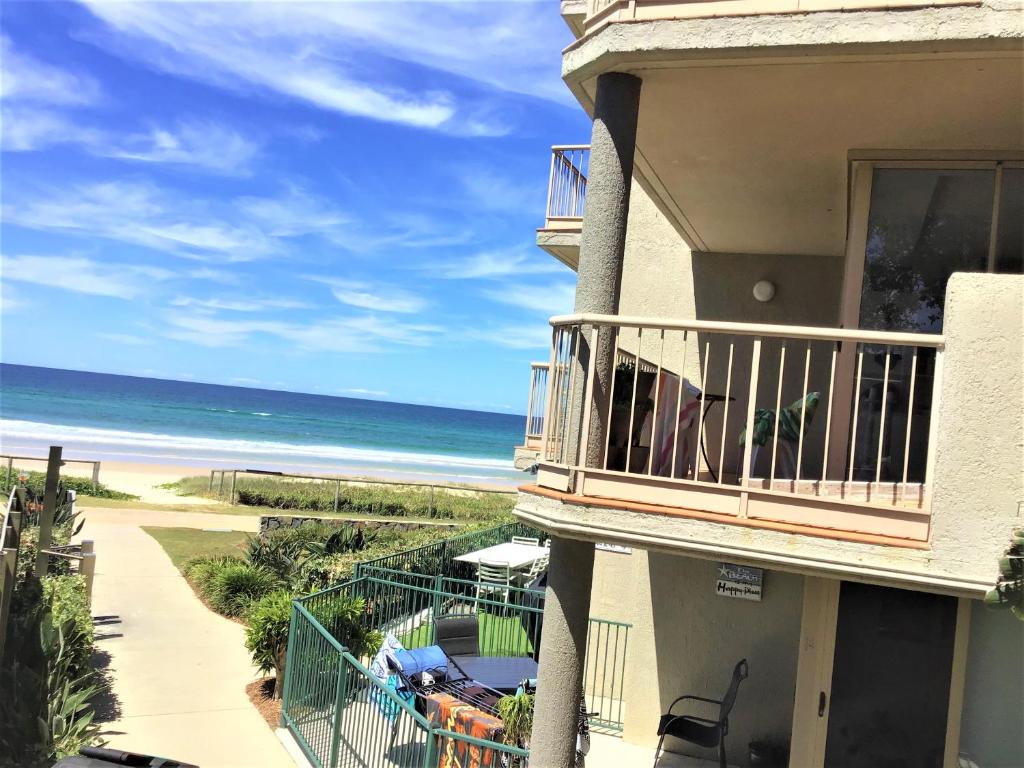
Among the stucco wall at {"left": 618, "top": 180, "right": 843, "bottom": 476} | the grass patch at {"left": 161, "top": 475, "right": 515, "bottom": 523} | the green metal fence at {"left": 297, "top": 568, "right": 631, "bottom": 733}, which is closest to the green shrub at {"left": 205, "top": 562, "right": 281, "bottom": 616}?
the green metal fence at {"left": 297, "top": 568, "right": 631, "bottom": 733}

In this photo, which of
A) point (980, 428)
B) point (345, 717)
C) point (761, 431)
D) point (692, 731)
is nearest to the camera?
point (980, 428)

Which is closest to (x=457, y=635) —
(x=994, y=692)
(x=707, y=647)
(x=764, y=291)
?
(x=707, y=647)

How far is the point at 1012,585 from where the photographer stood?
3711 millimetres

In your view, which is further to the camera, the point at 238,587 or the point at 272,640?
the point at 238,587

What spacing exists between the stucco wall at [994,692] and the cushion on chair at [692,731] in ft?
7.16

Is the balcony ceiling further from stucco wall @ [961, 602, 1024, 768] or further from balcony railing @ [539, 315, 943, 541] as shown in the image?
stucco wall @ [961, 602, 1024, 768]

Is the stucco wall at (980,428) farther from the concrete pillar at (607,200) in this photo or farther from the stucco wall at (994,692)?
the concrete pillar at (607,200)

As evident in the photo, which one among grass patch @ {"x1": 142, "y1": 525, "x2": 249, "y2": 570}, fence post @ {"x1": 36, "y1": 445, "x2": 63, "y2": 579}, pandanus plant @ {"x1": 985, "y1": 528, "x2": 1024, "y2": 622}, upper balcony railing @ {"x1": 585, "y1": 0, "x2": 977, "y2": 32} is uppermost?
upper balcony railing @ {"x1": 585, "y1": 0, "x2": 977, "y2": 32}

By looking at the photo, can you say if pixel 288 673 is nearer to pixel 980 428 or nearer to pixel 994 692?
pixel 994 692

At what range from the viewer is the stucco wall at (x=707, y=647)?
7.68m

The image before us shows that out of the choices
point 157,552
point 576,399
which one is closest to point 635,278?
point 576,399

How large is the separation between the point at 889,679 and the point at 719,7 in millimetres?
4479

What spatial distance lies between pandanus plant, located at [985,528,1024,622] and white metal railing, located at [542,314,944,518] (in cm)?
60

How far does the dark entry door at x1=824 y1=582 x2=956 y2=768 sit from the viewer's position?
17.3 feet
